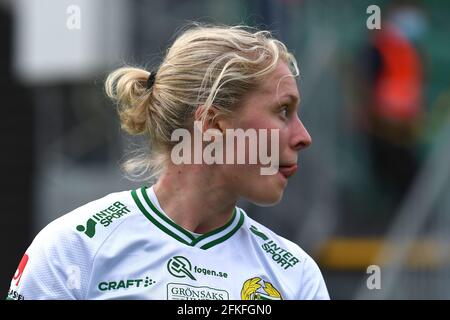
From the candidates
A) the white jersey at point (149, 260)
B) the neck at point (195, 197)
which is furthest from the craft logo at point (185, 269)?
the neck at point (195, 197)

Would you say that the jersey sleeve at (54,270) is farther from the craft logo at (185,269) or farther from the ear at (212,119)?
the ear at (212,119)

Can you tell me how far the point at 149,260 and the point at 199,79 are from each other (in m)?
0.60

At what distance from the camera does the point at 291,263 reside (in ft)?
12.4

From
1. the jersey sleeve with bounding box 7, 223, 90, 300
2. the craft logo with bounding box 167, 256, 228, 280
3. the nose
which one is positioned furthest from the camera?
the nose

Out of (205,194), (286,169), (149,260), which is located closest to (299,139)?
(286,169)

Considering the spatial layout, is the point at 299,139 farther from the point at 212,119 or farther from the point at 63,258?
the point at 63,258

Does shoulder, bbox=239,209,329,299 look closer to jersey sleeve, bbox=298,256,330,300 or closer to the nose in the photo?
jersey sleeve, bbox=298,256,330,300

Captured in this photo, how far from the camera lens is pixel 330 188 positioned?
27.9 ft

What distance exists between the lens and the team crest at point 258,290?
3.63 m

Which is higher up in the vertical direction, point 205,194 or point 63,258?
point 205,194

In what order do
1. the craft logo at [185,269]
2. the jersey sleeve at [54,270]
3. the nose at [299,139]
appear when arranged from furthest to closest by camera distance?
1. the nose at [299,139]
2. the craft logo at [185,269]
3. the jersey sleeve at [54,270]

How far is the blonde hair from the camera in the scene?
3.74 m

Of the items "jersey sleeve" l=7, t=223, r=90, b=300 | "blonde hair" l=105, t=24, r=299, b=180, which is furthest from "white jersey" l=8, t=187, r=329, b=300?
"blonde hair" l=105, t=24, r=299, b=180

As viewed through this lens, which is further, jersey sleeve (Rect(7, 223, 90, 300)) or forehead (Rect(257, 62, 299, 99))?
forehead (Rect(257, 62, 299, 99))
